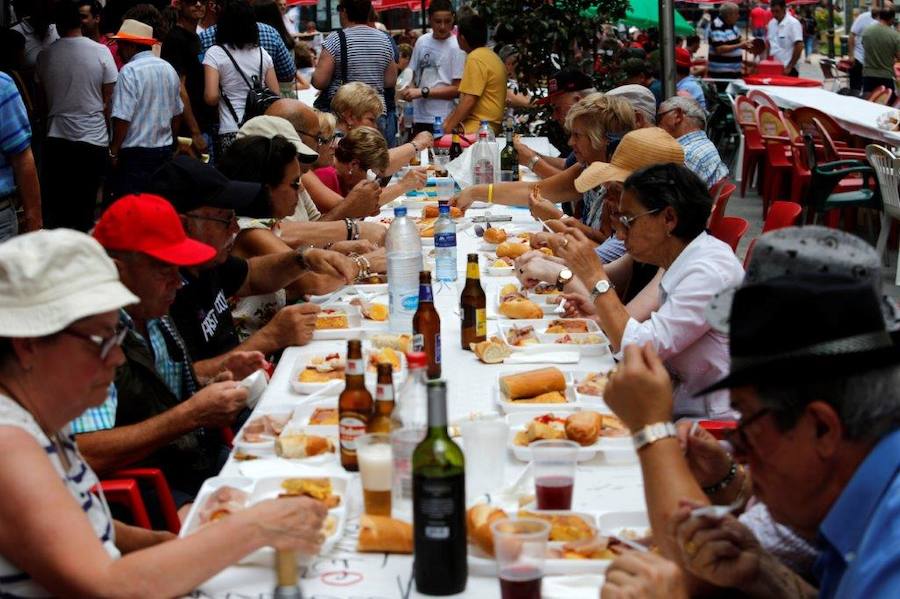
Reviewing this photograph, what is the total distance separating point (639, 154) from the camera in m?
4.50

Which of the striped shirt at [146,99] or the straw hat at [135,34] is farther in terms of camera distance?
the straw hat at [135,34]

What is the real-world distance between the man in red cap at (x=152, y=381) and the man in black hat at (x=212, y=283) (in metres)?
0.28

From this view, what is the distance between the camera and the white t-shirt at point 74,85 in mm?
7562

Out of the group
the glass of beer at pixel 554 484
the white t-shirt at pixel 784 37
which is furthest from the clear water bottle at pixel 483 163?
the white t-shirt at pixel 784 37

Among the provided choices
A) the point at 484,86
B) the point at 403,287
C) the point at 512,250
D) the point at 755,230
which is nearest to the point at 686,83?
the point at 755,230

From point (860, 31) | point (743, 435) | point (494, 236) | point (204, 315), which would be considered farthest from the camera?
point (860, 31)

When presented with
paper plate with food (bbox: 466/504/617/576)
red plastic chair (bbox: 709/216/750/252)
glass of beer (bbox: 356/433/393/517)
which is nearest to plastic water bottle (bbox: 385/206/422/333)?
glass of beer (bbox: 356/433/393/517)

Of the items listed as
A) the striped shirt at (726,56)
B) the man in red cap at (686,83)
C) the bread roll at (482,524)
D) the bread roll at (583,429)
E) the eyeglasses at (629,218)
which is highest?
the eyeglasses at (629,218)

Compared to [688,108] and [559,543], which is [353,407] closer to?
[559,543]

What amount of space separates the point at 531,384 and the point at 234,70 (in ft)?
18.5

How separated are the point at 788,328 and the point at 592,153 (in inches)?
172

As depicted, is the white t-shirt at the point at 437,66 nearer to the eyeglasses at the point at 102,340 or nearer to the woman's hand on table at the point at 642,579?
the eyeglasses at the point at 102,340

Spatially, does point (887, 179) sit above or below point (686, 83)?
below

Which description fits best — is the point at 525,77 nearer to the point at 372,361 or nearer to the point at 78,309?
the point at 372,361
